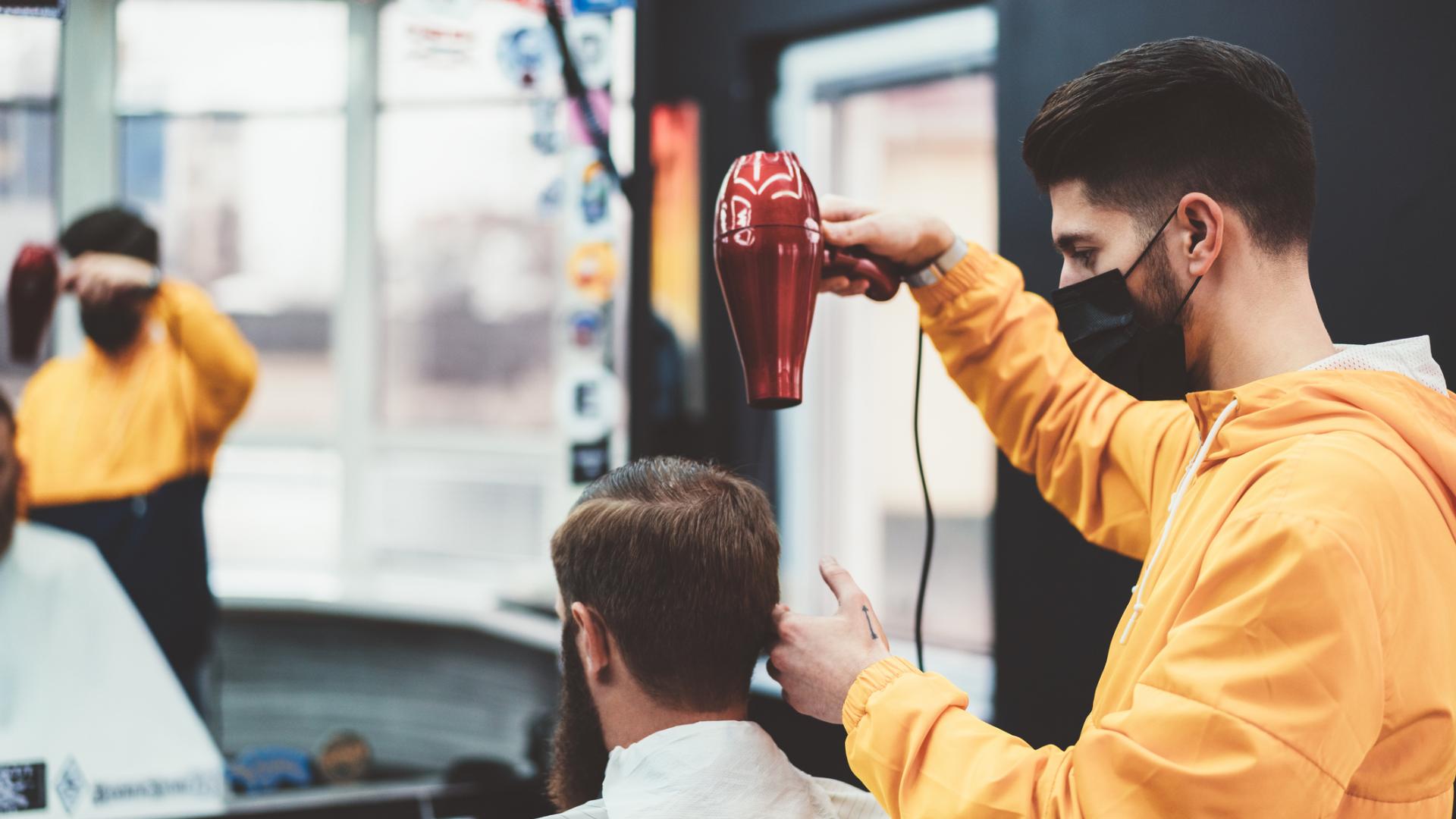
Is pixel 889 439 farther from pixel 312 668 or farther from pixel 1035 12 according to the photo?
pixel 312 668

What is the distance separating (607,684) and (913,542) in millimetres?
1796

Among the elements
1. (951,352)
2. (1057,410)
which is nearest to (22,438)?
(951,352)

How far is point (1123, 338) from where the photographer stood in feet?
3.98

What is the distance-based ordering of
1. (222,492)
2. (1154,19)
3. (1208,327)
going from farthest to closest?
(222,492) → (1154,19) → (1208,327)

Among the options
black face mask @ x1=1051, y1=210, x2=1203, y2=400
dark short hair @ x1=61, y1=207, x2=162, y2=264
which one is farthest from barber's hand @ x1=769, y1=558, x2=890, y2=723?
dark short hair @ x1=61, y1=207, x2=162, y2=264

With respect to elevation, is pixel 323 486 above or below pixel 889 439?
below

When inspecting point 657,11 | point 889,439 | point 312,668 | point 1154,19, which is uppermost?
point 657,11

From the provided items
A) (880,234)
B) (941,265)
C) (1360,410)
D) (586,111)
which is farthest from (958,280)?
(586,111)

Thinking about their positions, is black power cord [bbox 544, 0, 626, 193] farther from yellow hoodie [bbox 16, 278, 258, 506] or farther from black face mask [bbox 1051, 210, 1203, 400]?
black face mask [bbox 1051, 210, 1203, 400]

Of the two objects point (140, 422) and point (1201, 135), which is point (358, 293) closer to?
point (140, 422)

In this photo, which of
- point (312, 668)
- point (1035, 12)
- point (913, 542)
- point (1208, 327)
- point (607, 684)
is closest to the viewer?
point (1208, 327)

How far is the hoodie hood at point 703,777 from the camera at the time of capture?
123 cm

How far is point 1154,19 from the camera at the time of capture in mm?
1879

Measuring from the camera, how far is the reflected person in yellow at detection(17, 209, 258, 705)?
2361 mm
